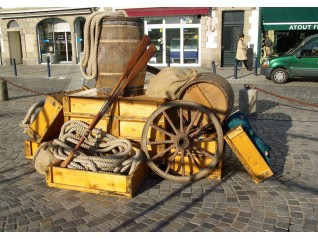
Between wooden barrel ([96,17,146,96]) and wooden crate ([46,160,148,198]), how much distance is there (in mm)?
1359

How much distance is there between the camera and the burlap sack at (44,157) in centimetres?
463

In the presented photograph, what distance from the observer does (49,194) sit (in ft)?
13.7

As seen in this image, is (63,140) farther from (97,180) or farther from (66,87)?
(66,87)

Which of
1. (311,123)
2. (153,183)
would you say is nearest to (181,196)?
(153,183)

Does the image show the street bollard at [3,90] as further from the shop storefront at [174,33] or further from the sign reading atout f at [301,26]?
the sign reading atout f at [301,26]

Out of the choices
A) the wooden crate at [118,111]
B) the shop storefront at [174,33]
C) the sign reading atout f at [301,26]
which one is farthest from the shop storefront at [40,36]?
the wooden crate at [118,111]

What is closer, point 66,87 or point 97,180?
point 97,180

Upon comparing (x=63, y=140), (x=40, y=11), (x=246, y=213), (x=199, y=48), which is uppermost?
(x=40, y=11)

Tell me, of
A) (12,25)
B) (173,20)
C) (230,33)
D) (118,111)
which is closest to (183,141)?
(118,111)

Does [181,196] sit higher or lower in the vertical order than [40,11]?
lower

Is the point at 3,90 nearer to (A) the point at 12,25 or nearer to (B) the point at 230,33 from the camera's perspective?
(B) the point at 230,33

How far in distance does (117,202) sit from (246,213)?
1.44 metres
